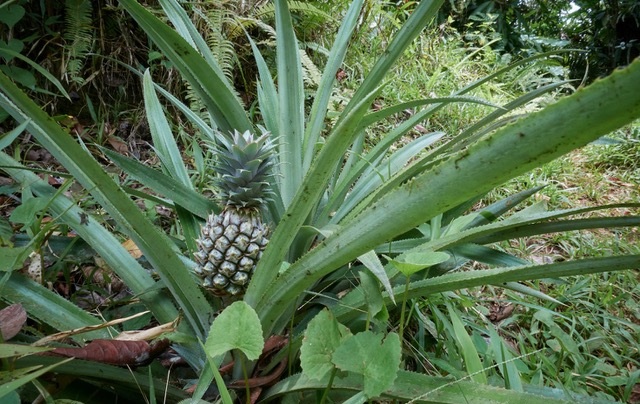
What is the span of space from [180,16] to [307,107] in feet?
4.26

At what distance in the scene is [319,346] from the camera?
0.68 meters

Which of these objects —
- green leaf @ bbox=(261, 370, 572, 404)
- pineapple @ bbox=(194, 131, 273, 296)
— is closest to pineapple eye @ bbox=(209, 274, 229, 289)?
pineapple @ bbox=(194, 131, 273, 296)

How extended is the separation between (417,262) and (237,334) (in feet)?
1.02

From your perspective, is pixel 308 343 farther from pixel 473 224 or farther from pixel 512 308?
pixel 512 308

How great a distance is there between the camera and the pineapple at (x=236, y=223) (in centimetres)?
95

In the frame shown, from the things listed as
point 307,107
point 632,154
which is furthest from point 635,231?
point 307,107

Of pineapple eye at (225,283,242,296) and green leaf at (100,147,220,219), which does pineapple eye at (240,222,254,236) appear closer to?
pineapple eye at (225,283,242,296)

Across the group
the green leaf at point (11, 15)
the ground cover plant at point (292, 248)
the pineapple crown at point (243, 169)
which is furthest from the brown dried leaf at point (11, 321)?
the green leaf at point (11, 15)

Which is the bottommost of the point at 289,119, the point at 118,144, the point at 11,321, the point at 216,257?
the point at 11,321

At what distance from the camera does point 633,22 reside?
436cm

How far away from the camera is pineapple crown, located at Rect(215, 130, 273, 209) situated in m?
1.00

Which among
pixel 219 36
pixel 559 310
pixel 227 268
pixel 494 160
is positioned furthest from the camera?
pixel 219 36

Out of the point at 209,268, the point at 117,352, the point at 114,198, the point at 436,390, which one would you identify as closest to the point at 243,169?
the point at 209,268

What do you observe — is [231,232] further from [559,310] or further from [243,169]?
[559,310]
